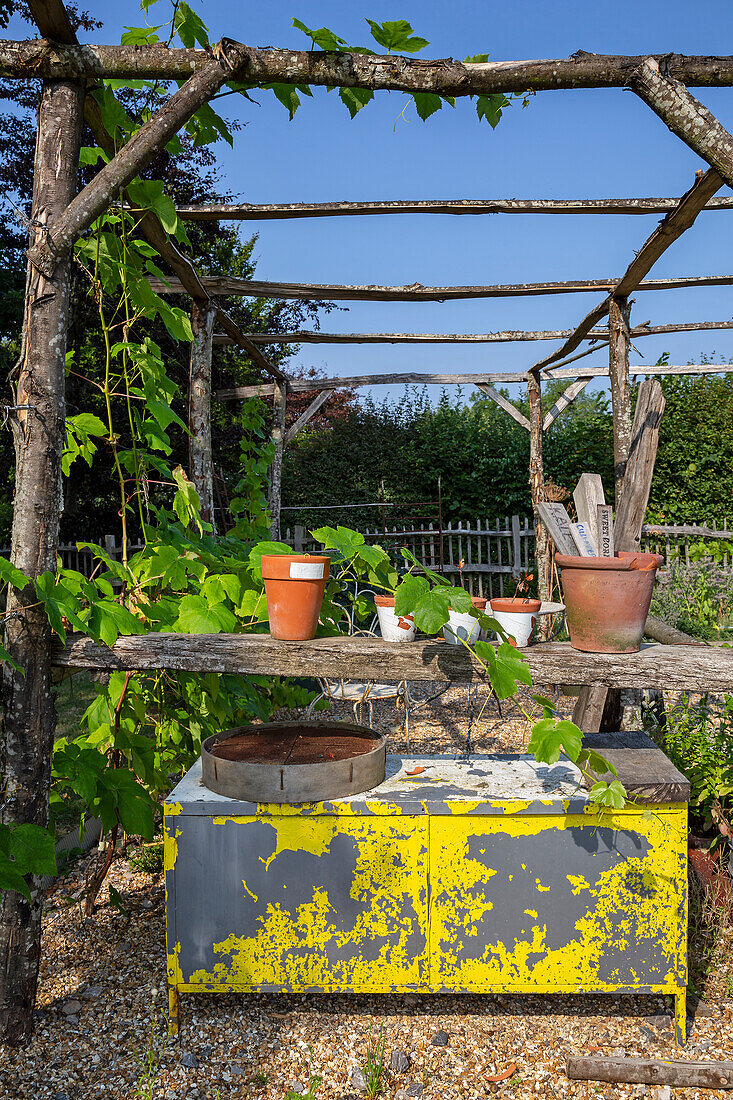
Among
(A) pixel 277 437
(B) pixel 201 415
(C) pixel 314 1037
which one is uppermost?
(A) pixel 277 437

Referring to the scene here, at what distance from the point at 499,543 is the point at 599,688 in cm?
730

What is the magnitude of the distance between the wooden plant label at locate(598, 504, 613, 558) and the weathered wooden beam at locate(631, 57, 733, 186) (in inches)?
39.5

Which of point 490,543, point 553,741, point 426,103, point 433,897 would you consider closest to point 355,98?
point 426,103

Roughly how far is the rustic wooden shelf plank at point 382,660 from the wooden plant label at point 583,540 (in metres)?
0.33

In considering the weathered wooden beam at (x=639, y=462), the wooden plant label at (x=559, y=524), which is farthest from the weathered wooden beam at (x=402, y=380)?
the wooden plant label at (x=559, y=524)

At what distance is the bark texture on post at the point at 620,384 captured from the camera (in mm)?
4098

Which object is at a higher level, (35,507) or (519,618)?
(35,507)

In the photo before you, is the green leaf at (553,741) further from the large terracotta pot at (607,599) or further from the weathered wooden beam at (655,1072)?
the weathered wooden beam at (655,1072)

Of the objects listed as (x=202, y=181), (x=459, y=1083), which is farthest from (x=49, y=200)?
(x=202, y=181)

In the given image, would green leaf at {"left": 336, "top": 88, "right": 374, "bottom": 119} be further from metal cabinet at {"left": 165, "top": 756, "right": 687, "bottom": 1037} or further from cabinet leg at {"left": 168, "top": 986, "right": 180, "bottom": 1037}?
cabinet leg at {"left": 168, "top": 986, "right": 180, "bottom": 1037}

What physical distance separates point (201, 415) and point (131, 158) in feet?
7.40

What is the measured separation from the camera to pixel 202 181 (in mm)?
9344

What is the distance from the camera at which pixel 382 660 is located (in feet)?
6.78

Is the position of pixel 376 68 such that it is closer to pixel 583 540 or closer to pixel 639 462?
pixel 583 540
